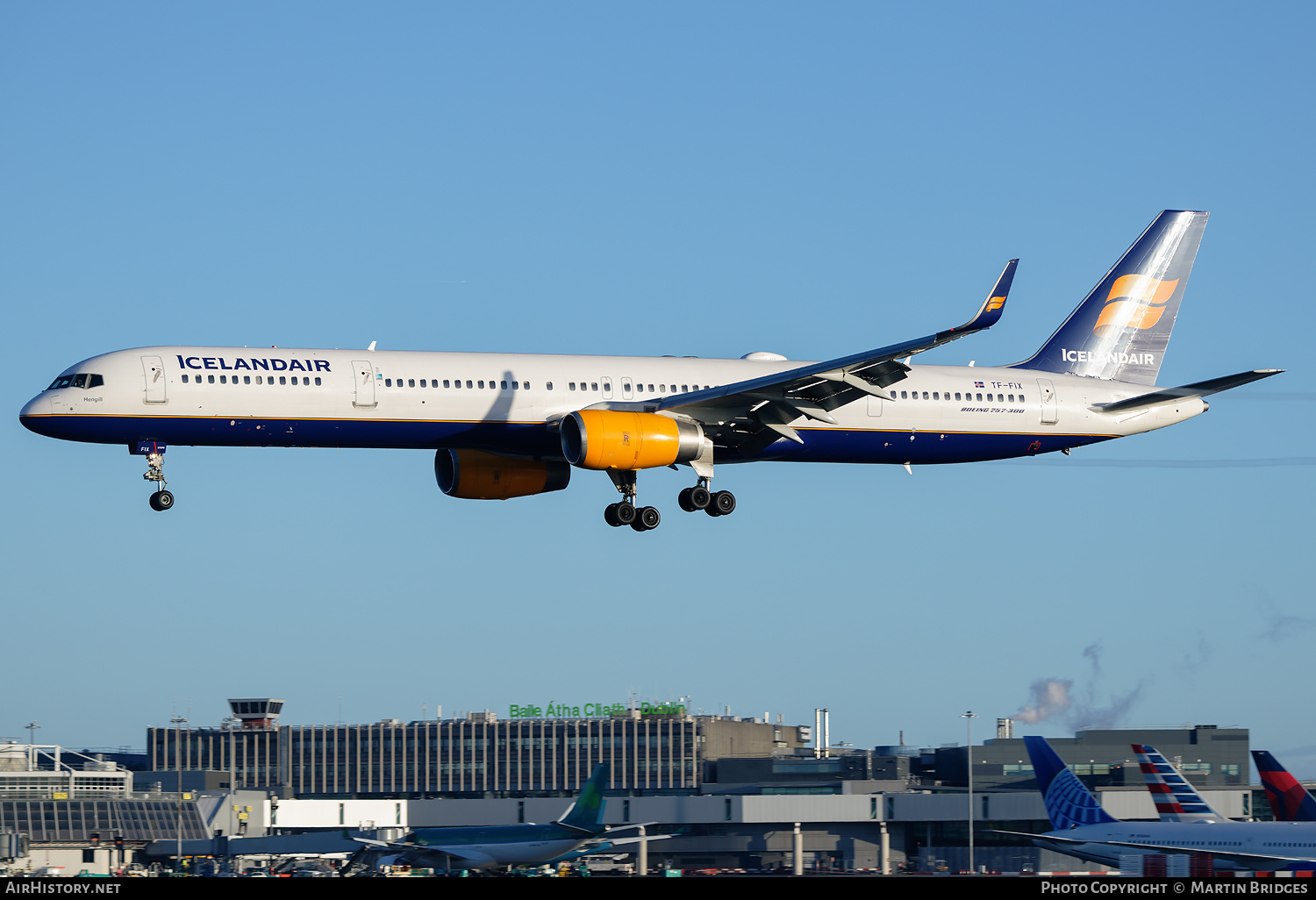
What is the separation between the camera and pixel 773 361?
55.1 metres

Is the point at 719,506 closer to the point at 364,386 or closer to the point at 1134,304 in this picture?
the point at 364,386

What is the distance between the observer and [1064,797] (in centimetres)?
5750

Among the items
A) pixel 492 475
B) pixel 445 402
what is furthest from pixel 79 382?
pixel 492 475

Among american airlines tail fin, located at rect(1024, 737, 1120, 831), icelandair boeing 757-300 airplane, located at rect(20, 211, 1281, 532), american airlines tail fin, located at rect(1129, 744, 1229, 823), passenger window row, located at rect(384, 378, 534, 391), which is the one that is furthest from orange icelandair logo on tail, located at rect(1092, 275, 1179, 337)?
passenger window row, located at rect(384, 378, 534, 391)

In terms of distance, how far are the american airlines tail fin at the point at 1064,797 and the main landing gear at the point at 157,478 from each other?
1295 inches

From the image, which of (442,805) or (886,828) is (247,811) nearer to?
(442,805)

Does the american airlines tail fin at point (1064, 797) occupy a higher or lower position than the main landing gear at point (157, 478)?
lower

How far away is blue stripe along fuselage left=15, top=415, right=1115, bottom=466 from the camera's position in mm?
46531

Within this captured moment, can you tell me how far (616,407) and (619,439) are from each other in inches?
115

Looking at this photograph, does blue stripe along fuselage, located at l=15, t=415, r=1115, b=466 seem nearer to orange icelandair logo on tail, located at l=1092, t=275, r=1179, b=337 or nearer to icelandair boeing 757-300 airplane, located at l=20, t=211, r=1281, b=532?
icelandair boeing 757-300 airplane, located at l=20, t=211, r=1281, b=532

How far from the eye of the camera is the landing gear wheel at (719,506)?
2052 inches

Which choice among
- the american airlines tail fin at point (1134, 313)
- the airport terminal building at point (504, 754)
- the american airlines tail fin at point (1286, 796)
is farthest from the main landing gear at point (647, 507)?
the airport terminal building at point (504, 754)

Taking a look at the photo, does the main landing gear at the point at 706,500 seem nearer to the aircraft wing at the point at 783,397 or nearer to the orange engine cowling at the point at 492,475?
the aircraft wing at the point at 783,397
